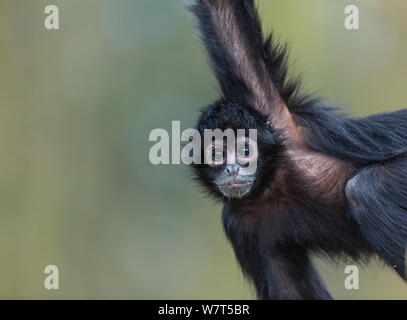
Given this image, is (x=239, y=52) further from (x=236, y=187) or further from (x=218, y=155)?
(x=236, y=187)

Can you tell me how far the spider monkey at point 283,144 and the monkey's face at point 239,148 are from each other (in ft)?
0.04

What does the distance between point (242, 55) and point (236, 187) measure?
1744mm

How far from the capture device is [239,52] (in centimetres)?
893

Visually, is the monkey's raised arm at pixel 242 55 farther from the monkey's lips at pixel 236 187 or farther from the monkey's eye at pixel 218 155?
the monkey's lips at pixel 236 187

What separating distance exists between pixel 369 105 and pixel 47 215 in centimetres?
1125

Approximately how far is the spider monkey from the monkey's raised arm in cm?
1

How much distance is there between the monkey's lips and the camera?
356 inches

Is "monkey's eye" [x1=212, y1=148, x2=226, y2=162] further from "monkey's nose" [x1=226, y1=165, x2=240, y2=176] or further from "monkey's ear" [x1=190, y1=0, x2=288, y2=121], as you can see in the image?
"monkey's ear" [x1=190, y1=0, x2=288, y2=121]

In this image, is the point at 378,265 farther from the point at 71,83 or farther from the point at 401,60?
the point at 71,83

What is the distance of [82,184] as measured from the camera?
2473 centimetres

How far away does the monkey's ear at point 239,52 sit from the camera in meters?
8.87

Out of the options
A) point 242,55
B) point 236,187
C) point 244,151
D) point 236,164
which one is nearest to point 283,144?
point 244,151

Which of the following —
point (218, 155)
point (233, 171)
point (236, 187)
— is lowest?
point (236, 187)

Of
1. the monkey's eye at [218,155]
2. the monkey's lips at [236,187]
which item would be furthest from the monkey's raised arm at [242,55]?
the monkey's lips at [236,187]
